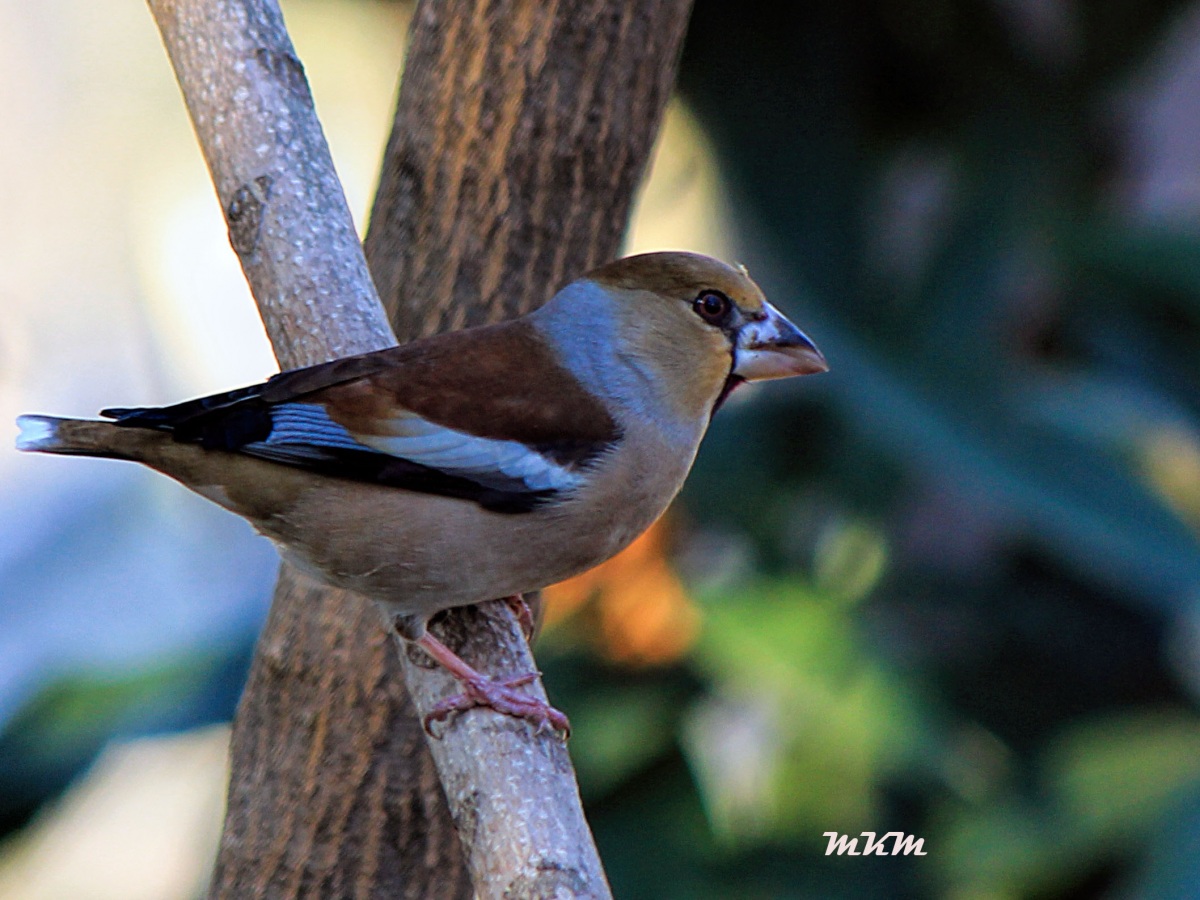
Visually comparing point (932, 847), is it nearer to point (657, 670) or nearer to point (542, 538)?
point (657, 670)

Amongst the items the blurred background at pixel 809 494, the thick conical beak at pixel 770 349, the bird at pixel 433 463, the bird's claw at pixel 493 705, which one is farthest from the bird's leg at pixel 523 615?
the blurred background at pixel 809 494

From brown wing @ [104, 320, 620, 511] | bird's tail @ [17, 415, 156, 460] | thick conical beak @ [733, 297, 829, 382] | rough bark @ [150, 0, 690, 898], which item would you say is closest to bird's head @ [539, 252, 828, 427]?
thick conical beak @ [733, 297, 829, 382]

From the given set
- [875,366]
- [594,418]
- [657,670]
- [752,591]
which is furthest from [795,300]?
[594,418]

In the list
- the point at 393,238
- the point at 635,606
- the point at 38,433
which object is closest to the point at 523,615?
the point at 393,238

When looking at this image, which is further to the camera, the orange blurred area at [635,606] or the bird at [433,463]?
the orange blurred area at [635,606]

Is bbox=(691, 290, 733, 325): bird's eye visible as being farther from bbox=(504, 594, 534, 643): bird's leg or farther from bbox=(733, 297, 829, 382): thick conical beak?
bbox=(504, 594, 534, 643): bird's leg

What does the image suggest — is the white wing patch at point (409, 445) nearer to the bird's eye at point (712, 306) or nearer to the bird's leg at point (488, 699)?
the bird's leg at point (488, 699)

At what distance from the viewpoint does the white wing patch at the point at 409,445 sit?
2.18 m

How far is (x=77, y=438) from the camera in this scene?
2.20 metres

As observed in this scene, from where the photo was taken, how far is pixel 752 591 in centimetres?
406

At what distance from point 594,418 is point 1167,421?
297 cm

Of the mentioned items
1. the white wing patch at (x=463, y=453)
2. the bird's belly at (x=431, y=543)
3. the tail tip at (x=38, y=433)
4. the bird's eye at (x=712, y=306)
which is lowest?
the bird's belly at (x=431, y=543)

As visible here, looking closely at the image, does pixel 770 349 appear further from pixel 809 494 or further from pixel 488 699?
pixel 809 494

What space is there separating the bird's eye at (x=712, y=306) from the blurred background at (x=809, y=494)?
159 cm
